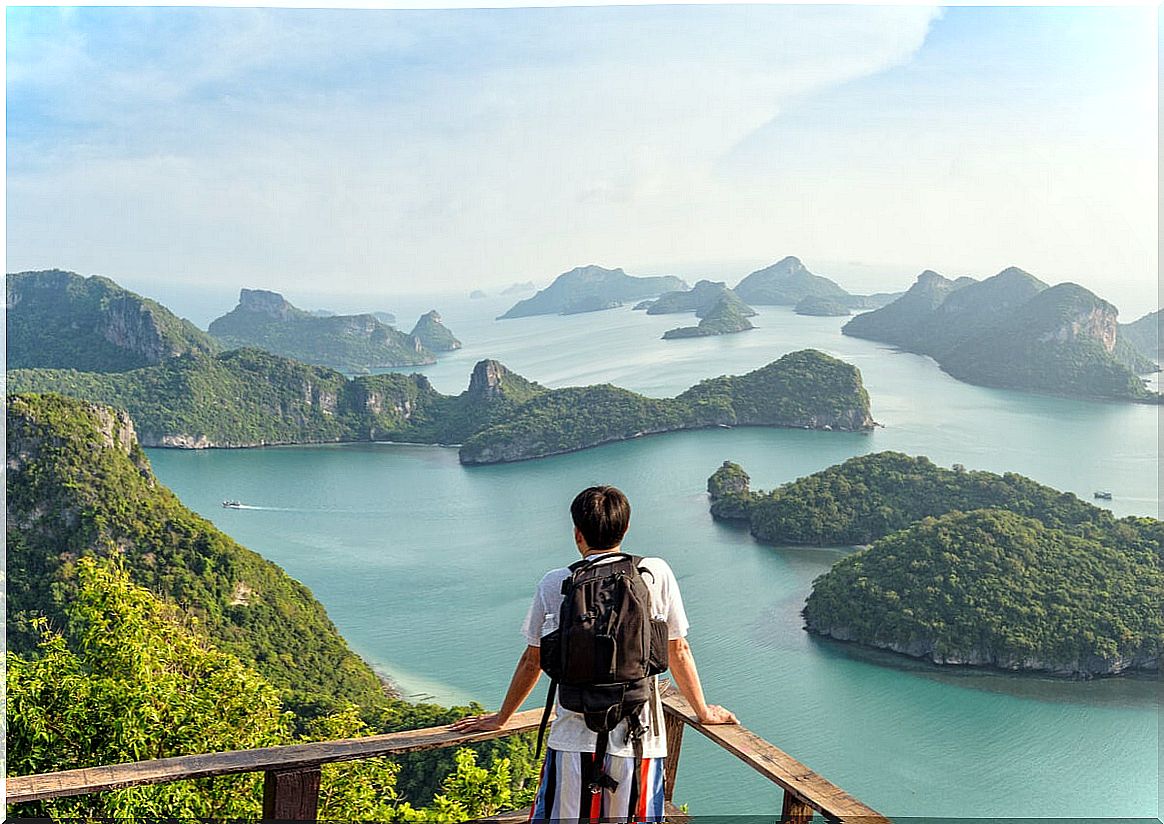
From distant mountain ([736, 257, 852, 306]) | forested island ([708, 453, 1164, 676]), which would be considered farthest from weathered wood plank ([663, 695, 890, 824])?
distant mountain ([736, 257, 852, 306])

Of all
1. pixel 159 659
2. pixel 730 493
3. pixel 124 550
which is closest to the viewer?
pixel 159 659

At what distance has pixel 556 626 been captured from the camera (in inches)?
48.2

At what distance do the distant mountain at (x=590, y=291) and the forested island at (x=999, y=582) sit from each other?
4617 millimetres

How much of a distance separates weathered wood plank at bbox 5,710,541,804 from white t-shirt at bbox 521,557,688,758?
0.16 meters

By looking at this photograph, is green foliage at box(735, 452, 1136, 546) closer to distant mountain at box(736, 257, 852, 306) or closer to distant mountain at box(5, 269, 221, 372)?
distant mountain at box(736, 257, 852, 306)

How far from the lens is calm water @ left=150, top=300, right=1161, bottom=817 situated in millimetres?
11883

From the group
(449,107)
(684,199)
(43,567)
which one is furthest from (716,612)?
(43,567)

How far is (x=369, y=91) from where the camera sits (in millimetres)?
13875

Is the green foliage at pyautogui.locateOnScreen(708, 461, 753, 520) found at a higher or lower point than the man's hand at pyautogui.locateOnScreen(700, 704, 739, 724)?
lower

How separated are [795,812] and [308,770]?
642 millimetres

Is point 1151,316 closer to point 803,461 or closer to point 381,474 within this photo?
point 803,461

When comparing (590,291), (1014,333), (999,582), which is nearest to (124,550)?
(590,291)

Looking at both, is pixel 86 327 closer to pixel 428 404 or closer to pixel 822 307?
pixel 428 404

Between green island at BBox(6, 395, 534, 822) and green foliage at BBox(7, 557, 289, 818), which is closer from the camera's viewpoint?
green foliage at BBox(7, 557, 289, 818)
